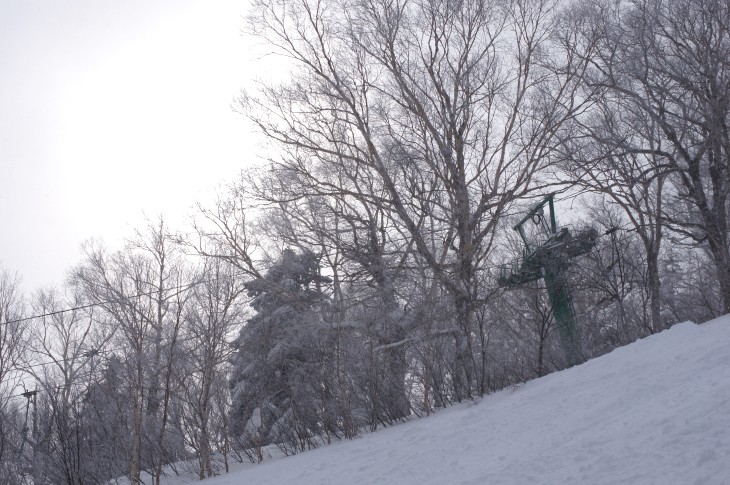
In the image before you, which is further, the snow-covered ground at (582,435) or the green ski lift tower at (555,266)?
the green ski lift tower at (555,266)

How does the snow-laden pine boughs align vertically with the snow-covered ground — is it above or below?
above

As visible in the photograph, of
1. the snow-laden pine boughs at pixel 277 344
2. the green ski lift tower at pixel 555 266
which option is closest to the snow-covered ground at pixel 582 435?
the snow-laden pine boughs at pixel 277 344

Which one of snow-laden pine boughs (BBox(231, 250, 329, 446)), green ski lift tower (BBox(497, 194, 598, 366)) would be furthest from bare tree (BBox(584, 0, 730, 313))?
snow-laden pine boughs (BBox(231, 250, 329, 446))

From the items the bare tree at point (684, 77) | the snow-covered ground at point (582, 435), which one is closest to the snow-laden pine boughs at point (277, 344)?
the snow-covered ground at point (582, 435)

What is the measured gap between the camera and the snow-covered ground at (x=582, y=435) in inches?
204

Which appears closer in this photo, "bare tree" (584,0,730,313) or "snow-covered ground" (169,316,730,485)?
"snow-covered ground" (169,316,730,485)

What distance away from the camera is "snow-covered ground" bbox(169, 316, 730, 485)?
17.0 feet

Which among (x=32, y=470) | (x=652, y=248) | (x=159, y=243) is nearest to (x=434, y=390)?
(x=159, y=243)

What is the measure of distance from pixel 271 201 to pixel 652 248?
13556mm

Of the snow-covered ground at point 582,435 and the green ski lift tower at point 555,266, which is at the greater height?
the green ski lift tower at point 555,266

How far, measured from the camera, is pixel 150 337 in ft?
48.1

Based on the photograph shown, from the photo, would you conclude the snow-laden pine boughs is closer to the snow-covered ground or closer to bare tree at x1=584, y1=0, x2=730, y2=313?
the snow-covered ground

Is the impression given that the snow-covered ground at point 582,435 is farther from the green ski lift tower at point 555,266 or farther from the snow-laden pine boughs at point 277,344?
the green ski lift tower at point 555,266

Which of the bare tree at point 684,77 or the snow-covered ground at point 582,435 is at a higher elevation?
the bare tree at point 684,77
